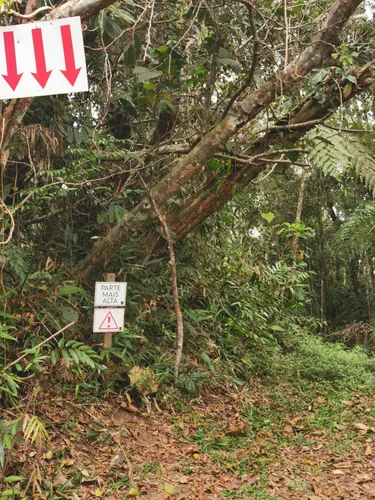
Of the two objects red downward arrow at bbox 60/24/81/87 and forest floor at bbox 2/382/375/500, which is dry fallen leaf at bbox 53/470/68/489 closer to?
forest floor at bbox 2/382/375/500

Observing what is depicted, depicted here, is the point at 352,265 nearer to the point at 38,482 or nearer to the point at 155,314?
the point at 155,314

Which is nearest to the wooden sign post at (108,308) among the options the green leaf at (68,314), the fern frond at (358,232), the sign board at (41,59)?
the green leaf at (68,314)

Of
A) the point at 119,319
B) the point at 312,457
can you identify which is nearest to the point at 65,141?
the point at 119,319

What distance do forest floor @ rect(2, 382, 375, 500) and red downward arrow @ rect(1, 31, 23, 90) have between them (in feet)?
6.67

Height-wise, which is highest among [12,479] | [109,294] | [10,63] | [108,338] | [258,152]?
[258,152]

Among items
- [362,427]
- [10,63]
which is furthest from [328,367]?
[10,63]

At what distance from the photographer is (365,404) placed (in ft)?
16.8

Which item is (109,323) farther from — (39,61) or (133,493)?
(39,61)

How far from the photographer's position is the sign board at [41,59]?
224 centimetres

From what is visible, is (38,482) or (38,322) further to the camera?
(38,322)

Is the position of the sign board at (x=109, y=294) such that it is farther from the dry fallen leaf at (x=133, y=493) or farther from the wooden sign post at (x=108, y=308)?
the dry fallen leaf at (x=133, y=493)

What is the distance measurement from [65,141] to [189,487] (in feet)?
10.5

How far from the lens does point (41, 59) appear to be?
2.25m

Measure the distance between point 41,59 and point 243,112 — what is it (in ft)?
6.83
